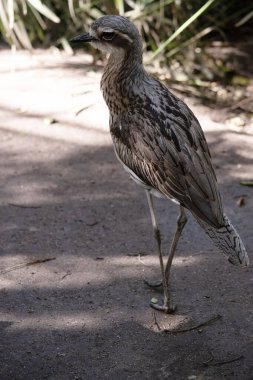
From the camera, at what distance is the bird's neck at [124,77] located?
3.71 m

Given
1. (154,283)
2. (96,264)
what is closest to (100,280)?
(96,264)

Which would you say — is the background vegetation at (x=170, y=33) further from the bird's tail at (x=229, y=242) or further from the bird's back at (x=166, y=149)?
the bird's tail at (x=229, y=242)

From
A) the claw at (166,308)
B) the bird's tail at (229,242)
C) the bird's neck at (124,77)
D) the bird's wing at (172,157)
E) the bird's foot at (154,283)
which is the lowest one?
the bird's foot at (154,283)

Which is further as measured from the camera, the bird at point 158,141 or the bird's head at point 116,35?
the bird's head at point 116,35

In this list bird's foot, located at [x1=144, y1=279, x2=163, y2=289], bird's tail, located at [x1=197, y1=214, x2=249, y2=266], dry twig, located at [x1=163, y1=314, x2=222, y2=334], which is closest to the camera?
bird's tail, located at [x1=197, y1=214, x2=249, y2=266]

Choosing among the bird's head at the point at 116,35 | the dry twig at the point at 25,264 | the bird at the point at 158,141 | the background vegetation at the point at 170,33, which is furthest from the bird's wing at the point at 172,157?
the background vegetation at the point at 170,33

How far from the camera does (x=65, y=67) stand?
6.71 meters

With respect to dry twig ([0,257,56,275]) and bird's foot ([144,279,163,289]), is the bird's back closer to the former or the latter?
bird's foot ([144,279,163,289])

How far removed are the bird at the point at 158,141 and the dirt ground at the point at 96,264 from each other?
26 centimetres

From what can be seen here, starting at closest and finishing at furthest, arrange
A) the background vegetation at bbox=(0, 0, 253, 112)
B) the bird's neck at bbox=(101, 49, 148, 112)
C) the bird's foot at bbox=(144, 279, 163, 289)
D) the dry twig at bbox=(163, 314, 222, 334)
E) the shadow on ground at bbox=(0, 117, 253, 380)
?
the shadow on ground at bbox=(0, 117, 253, 380) → the dry twig at bbox=(163, 314, 222, 334) → the bird's neck at bbox=(101, 49, 148, 112) → the bird's foot at bbox=(144, 279, 163, 289) → the background vegetation at bbox=(0, 0, 253, 112)

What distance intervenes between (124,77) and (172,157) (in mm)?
524

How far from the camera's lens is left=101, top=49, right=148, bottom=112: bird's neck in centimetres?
371

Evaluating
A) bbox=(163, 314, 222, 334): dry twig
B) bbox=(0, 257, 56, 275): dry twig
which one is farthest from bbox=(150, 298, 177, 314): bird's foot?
bbox=(0, 257, 56, 275): dry twig

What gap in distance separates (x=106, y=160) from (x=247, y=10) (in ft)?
9.70
